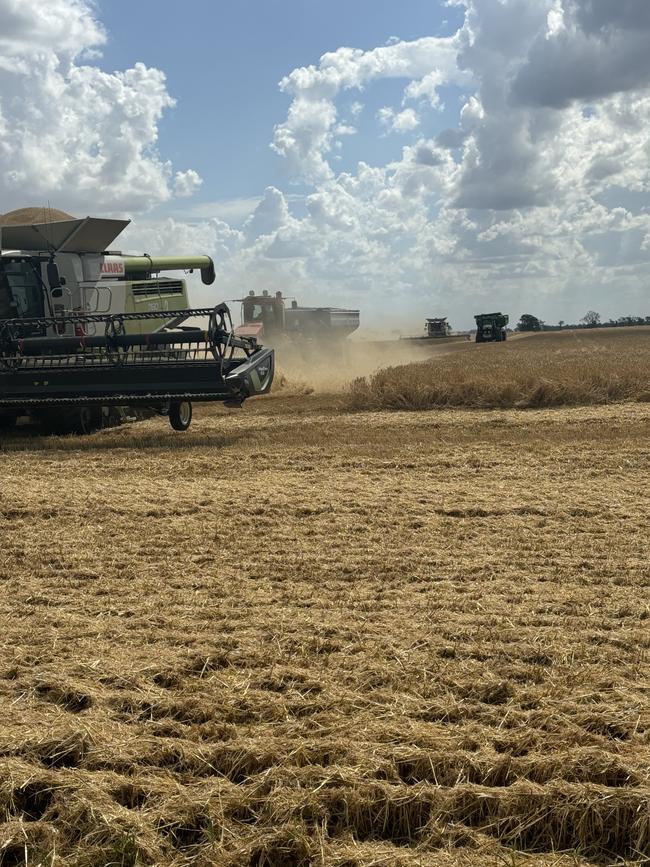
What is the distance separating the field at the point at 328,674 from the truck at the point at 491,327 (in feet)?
156

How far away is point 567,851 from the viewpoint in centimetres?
257

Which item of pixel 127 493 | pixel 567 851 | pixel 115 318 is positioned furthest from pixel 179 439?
pixel 567 851

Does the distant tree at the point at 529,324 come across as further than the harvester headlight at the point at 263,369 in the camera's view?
Yes

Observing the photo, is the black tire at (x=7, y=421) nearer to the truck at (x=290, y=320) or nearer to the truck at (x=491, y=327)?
the truck at (x=290, y=320)

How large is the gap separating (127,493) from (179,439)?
3312 mm

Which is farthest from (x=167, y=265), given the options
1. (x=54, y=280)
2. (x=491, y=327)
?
(x=491, y=327)

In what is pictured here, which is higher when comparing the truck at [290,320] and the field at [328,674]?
the truck at [290,320]

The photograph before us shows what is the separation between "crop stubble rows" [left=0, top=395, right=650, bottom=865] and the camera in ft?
8.80

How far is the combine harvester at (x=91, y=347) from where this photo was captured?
10.7 metres

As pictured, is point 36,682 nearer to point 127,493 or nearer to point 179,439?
point 127,493

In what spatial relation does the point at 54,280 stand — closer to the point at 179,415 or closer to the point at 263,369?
the point at 179,415

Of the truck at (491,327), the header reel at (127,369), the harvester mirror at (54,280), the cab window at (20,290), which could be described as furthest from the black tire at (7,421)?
the truck at (491,327)

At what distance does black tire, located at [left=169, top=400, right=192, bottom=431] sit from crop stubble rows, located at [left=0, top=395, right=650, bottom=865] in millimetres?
3847

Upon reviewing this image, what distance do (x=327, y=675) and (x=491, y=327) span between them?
5245 centimetres
